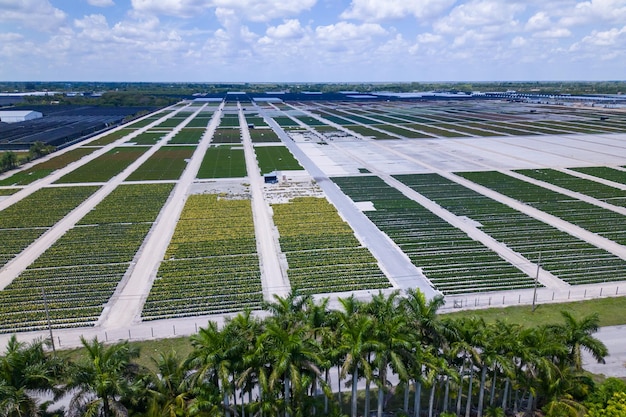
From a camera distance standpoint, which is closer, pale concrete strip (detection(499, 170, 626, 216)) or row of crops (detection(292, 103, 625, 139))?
pale concrete strip (detection(499, 170, 626, 216))

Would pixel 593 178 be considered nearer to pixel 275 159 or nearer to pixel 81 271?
pixel 275 159

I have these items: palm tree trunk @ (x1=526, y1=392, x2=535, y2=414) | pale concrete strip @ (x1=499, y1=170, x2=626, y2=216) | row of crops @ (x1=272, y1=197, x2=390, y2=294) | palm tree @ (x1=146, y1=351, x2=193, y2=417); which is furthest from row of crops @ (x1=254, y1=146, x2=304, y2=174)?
palm tree trunk @ (x1=526, y1=392, x2=535, y2=414)

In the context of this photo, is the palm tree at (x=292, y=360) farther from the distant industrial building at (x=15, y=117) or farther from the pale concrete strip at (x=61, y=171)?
the distant industrial building at (x=15, y=117)

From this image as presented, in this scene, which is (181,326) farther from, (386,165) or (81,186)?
(386,165)

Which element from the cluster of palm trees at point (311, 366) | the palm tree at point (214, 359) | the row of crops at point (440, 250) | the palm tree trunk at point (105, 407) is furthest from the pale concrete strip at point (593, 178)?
the palm tree trunk at point (105, 407)

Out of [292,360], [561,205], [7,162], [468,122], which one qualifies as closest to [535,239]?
[561,205]

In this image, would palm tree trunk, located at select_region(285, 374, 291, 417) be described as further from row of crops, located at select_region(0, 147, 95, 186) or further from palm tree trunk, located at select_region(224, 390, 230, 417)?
row of crops, located at select_region(0, 147, 95, 186)
